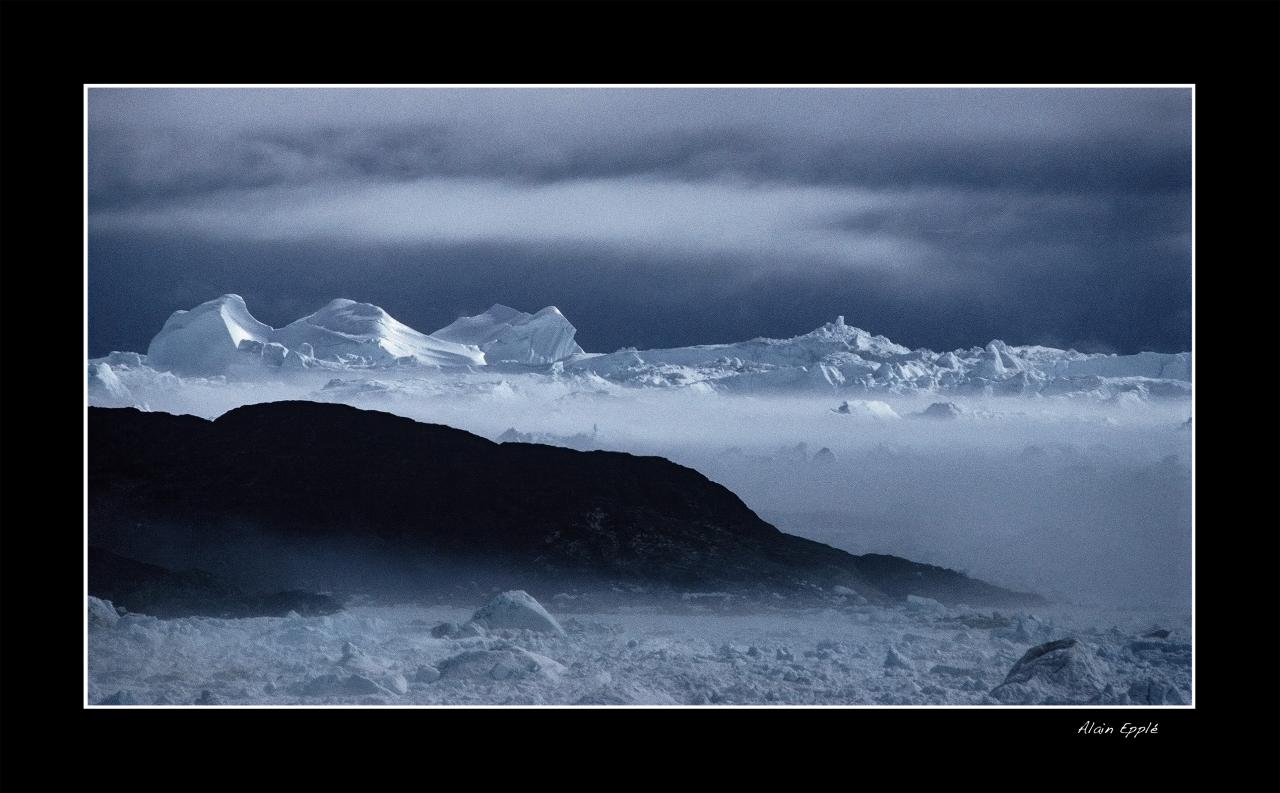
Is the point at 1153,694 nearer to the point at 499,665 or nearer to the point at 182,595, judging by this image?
the point at 499,665

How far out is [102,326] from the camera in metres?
9.09

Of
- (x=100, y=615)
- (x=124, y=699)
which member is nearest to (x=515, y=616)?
(x=124, y=699)

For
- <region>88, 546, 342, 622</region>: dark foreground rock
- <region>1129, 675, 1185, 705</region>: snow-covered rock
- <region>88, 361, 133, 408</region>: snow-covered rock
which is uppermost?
<region>88, 361, 133, 408</region>: snow-covered rock

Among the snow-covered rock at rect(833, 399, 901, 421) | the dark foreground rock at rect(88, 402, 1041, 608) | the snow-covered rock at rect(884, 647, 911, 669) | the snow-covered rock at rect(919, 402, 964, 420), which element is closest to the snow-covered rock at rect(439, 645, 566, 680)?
the dark foreground rock at rect(88, 402, 1041, 608)

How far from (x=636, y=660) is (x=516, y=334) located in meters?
2.68

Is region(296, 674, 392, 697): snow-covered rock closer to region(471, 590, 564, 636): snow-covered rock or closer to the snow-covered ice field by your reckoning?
the snow-covered ice field

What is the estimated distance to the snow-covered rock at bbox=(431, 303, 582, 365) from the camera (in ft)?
31.3

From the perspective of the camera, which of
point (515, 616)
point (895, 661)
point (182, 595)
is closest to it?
point (895, 661)

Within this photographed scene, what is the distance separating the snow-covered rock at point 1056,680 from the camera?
8.75 meters

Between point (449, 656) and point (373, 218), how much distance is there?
135 inches

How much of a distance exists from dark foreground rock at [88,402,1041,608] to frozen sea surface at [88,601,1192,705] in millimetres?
361

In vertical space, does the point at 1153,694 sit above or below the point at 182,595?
below

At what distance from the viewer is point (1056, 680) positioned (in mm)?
8797
